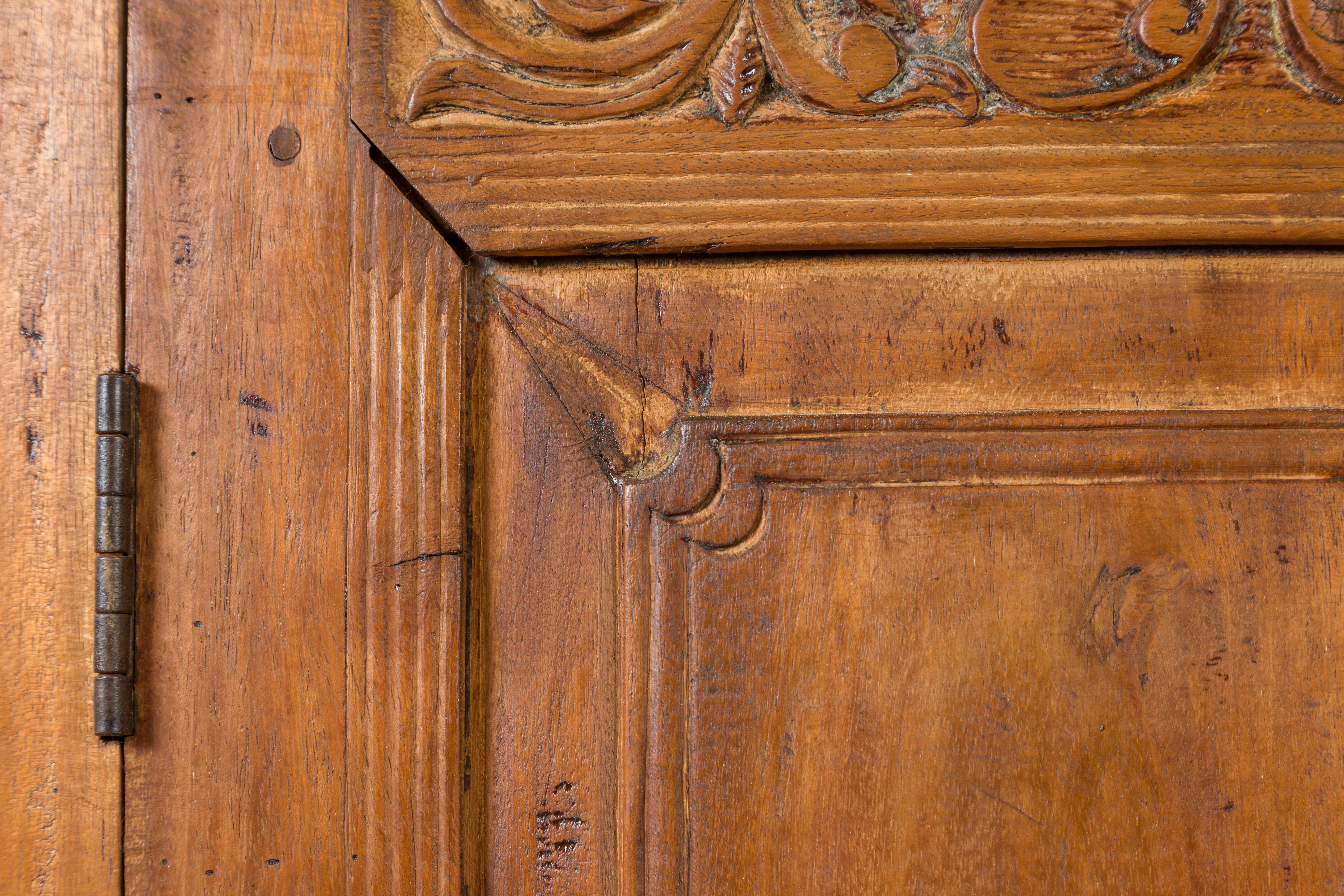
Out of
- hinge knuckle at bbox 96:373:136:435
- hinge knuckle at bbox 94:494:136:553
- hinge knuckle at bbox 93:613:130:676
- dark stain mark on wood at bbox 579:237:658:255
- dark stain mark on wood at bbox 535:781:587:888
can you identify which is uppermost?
dark stain mark on wood at bbox 579:237:658:255

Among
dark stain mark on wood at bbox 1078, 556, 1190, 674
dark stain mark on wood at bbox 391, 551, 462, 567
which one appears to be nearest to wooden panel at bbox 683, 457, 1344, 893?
dark stain mark on wood at bbox 1078, 556, 1190, 674

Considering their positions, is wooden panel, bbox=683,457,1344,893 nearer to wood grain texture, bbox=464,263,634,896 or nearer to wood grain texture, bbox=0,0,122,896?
wood grain texture, bbox=464,263,634,896

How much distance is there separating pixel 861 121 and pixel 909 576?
0.88 feet

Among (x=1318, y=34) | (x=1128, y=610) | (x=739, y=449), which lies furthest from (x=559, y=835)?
(x=1318, y=34)

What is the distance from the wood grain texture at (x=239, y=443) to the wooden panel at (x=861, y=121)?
0.07 m

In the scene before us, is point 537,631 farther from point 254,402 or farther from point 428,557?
point 254,402

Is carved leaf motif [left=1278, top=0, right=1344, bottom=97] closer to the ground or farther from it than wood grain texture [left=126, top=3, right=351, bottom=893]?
farther from it

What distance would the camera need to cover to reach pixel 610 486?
0.39 m

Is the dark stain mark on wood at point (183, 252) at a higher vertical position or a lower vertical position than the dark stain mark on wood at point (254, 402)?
higher

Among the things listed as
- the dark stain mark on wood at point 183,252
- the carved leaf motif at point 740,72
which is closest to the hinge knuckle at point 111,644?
the dark stain mark on wood at point 183,252

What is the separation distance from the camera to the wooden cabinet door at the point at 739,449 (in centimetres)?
36

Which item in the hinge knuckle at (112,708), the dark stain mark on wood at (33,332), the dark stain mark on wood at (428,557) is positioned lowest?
the hinge knuckle at (112,708)

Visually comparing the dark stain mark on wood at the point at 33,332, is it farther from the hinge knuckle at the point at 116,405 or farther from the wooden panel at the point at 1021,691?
the wooden panel at the point at 1021,691

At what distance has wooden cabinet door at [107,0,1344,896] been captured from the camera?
1.19 ft
